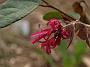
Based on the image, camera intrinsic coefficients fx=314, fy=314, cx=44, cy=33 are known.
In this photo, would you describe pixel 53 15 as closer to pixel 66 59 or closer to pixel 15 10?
pixel 15 10

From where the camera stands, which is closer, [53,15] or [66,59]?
[53,15]

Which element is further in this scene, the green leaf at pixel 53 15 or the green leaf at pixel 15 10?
the green leaf at pixel 53 15

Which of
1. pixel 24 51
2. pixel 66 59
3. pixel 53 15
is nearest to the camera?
pixel 53 15

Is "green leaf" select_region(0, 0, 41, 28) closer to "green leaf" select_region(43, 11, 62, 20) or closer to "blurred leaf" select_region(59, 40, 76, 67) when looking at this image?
"green leaf" select_region(43, 11, 62, 20)

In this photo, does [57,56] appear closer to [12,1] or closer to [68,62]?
[68,62]

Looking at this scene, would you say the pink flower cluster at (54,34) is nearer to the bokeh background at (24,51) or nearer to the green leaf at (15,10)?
the green leaf at (15,10)

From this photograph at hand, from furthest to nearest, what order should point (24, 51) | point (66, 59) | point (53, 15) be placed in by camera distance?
1. point (24, 51)
2. point (66, 59)
3. point (53, 15)

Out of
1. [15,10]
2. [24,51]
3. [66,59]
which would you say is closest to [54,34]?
[15,10]

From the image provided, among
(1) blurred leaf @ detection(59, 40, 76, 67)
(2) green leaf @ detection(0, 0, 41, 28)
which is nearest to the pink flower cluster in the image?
(2) green leaf @ detection(0, 0, 41, 28)

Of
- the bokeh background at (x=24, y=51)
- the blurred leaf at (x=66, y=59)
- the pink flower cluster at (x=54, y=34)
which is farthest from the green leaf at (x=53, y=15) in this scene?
the bokeh background at (x=24, y=51)
